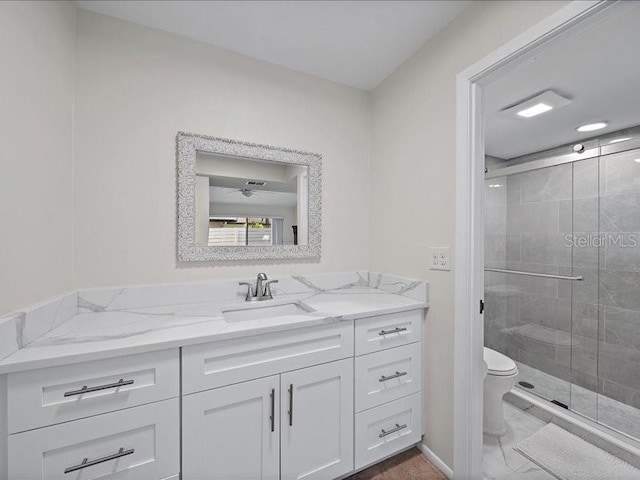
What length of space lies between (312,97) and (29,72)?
1.36m

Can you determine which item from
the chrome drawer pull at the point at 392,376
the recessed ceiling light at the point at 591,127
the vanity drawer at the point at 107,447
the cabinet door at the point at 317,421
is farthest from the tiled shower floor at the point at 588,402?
the vanity drawer at the point at 107,447

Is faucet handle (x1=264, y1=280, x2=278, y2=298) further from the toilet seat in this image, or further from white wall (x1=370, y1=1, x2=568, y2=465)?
the toilet seat

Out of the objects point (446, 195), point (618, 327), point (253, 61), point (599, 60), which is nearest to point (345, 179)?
point (446, 195)

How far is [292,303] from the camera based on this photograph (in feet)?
5.23

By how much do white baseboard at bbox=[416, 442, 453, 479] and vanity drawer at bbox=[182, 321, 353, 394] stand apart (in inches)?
29.4

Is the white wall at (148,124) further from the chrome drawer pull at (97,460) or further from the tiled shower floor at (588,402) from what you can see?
the tiled shower floor at (588,402)

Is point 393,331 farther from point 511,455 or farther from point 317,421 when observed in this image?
point 511,455

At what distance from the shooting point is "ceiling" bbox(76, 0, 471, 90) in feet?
4.25

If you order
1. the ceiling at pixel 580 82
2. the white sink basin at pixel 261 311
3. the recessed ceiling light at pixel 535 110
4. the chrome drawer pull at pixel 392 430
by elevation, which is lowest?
the chrome drawer pull at pixel 392 430

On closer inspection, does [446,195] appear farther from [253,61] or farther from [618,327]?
[618,327]

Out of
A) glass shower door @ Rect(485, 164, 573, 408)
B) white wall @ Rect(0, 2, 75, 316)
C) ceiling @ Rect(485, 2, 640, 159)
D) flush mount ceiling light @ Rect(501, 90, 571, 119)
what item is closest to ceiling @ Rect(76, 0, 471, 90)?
white wall @ Rect(0, 2, 75, 316)

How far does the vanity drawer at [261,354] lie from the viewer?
1.00 m

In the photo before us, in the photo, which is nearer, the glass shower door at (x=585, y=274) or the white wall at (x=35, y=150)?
the white wall at (x=35, y=150)

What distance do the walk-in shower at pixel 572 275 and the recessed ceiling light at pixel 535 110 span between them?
0.65 metres
